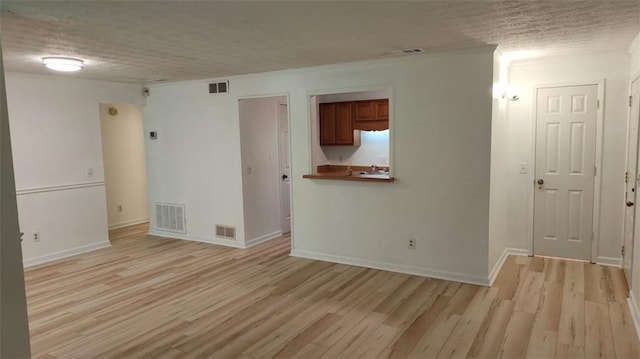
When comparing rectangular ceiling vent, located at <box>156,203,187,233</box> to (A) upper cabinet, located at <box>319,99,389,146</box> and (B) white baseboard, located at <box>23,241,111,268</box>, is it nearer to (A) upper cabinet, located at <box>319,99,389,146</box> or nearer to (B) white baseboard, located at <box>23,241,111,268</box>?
(B) white baseboard, located at <box>23,241,111,268</box>

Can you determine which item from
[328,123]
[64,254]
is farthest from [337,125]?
[64,254]

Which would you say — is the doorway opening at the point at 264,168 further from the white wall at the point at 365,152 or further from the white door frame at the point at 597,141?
the white door frame at the point at 597,141

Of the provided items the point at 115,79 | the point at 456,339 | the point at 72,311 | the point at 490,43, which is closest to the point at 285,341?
the point at 456,339

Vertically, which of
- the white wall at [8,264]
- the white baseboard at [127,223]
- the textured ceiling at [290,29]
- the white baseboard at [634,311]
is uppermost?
the textured ceiling at [290,29]

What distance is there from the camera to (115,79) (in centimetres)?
586

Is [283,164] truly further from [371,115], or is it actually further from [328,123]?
[371,115]

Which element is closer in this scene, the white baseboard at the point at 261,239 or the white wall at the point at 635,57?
the white wall at the point at 635,57

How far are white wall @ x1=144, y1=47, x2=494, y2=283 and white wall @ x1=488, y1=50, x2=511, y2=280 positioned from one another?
0.52 feet

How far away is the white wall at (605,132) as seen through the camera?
182 inches

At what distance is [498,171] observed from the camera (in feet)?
15.0

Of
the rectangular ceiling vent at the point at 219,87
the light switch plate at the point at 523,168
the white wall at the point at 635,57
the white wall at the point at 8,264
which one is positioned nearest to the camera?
the white wall at the point at 8,264

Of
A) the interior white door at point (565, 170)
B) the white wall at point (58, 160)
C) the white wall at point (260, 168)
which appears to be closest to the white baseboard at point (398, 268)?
the white wall at point (260, 168)

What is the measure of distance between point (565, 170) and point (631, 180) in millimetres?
850

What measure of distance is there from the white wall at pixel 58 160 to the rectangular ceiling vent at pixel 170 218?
0.84 m
